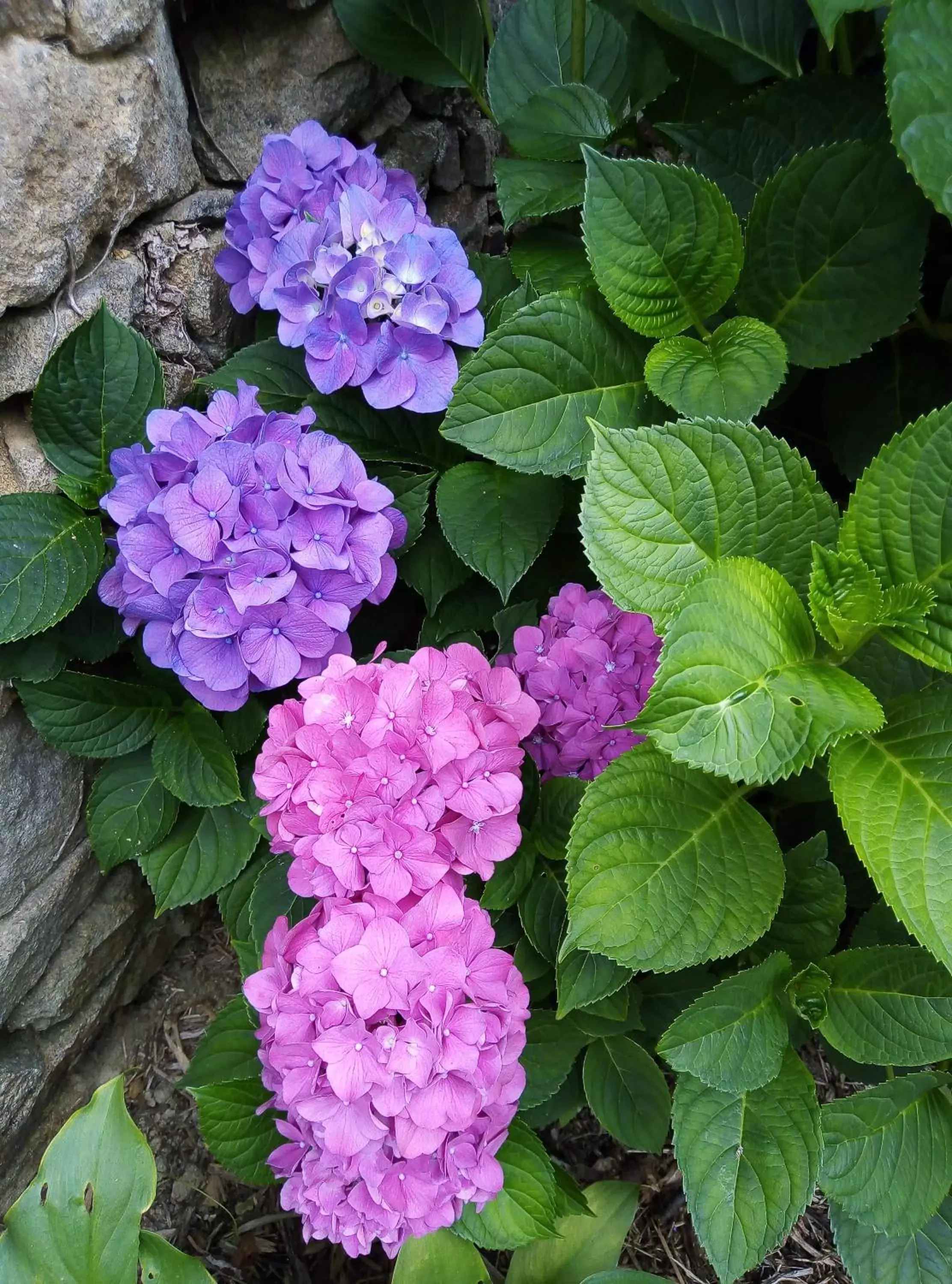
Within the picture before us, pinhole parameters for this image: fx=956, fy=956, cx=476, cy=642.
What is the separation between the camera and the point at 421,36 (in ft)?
4.97

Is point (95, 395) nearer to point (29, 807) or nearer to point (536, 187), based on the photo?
point (29, 807)

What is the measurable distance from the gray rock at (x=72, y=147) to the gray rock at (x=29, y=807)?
60cm

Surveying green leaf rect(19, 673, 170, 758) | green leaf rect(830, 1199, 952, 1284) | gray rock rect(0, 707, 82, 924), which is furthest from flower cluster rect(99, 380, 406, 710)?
green leaf rect(830, 1199, 952, 1284)

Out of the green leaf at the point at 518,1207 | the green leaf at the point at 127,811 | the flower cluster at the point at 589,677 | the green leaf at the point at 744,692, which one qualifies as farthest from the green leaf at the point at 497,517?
→ the green leaf at the point at 518,1207

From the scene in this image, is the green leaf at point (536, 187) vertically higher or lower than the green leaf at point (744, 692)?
higher

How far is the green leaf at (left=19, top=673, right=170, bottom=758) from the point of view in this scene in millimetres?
1320

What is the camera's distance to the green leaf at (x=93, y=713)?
1320 mm

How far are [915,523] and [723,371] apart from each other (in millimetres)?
380

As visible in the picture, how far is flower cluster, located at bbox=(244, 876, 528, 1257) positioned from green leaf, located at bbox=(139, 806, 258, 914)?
0.37 metres

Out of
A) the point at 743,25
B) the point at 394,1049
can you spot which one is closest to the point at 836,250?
the point at 743,25

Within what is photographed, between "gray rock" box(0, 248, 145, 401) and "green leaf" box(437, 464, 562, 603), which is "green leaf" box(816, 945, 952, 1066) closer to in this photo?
"green leaf" box(437, 464, 562, 603)

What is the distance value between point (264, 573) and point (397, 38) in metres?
0.92

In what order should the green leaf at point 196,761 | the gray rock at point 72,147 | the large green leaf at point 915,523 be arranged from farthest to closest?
the green leaf at point 196,761, the gray rock at point 72,147, the large green leaf at point 915,523

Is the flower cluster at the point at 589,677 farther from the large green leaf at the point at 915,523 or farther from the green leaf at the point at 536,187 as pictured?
the green leaf at the point at 536,187
